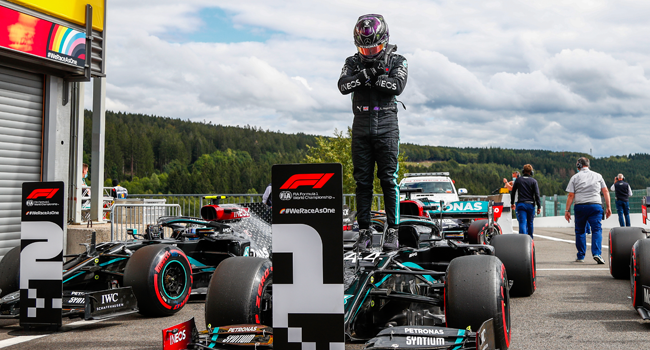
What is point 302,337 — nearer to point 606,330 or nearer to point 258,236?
point 606,330

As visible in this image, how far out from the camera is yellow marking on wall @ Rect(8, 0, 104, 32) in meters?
9.69

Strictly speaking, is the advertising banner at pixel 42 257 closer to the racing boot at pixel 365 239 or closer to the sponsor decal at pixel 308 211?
the racing boot at pixel 365 239

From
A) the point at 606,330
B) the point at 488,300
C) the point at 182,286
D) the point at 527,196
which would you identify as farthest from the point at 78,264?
the point at 527,196

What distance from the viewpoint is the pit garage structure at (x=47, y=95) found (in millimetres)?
9594

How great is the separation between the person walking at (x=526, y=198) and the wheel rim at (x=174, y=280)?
7328 mm

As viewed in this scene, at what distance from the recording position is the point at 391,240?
473 centimetres

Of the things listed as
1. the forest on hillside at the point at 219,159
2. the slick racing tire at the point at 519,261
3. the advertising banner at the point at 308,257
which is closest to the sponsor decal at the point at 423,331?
the advertising banner at the point at 308,257

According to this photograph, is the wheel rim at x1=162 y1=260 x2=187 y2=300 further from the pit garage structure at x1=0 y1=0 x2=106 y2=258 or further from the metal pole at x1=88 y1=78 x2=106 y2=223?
the metal pole at x1=88 y1=78 x2=106 y2=223

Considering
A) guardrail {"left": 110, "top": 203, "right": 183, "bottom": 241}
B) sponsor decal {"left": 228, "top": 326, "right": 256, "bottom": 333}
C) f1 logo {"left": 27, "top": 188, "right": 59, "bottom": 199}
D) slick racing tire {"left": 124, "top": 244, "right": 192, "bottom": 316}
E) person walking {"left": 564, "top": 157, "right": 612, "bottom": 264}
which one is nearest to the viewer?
sponsor decal {"left": 228, "top": 326, "right": 256, "bottom": 333}

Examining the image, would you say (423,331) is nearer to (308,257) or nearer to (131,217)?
(308,257)

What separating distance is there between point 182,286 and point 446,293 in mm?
3386

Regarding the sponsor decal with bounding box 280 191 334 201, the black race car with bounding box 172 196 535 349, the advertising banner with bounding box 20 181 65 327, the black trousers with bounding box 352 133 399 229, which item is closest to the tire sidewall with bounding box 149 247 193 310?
the advertising banner with bounding box 20 181 65 327

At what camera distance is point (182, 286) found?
19.7 feet

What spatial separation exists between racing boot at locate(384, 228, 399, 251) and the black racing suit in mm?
62
